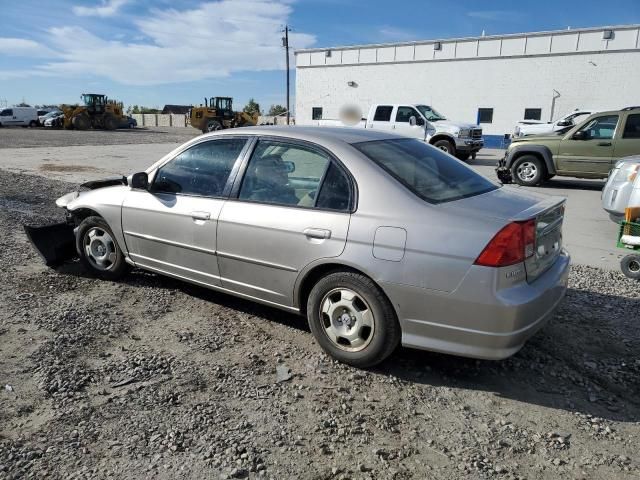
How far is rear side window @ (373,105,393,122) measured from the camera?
18.7 m

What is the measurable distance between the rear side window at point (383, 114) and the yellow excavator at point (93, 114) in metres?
31.2

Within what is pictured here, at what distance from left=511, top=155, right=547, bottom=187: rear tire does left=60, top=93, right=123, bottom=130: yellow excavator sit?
37988 mm

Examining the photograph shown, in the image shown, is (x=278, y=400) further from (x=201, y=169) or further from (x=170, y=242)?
(x=201, y=169)

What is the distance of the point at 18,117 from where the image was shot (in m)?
45.5

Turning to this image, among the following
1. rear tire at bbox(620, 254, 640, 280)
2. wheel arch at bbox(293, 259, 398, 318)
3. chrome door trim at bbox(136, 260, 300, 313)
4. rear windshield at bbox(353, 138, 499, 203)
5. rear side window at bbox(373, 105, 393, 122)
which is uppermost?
rear side window at bbox(373, 105, 393, 122)

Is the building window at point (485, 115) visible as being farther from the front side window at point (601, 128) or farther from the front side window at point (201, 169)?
the front side window at point (201, 169)

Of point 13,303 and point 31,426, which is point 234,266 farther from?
point 13,303

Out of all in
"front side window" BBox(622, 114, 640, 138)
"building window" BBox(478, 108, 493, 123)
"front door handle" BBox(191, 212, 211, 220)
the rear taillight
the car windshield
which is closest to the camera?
the rear taillight

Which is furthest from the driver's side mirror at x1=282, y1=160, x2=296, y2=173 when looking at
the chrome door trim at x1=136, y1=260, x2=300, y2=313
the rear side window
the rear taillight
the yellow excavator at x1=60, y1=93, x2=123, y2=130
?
the yellow excavator at x1=60, y1=93, x2=123, y2=130

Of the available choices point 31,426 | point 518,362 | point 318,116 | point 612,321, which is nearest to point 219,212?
point 31,426

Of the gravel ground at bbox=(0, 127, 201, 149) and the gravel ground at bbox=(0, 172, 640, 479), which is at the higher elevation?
the gravel ground at bbox=(0, 127, 201, 149)

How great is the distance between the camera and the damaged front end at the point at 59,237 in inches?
208

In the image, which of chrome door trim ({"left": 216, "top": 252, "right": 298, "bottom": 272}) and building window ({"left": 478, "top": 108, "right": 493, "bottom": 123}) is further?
building window ({"left": 478, "top": 108, "right": 493, "bottom": 123})

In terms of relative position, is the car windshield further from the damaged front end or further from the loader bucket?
the loader bucket
